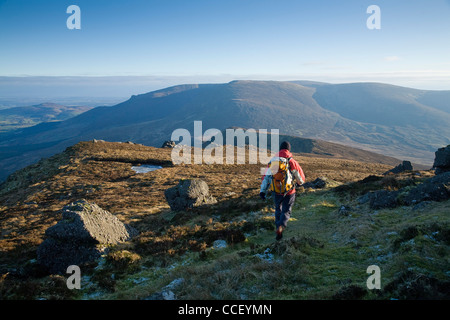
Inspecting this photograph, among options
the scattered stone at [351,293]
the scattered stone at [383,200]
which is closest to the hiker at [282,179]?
the scattered stone at [351,293]

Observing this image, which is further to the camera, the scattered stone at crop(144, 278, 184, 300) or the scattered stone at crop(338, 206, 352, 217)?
the scattered stone at crop(338, 206, 352, 217)

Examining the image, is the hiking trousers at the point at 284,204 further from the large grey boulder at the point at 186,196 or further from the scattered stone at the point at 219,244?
the large grey boulder at the point at 186,196

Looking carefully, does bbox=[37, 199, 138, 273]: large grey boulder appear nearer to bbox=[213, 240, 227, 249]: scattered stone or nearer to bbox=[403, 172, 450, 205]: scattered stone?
bbox=[213, 240, 227, 249]: scattered stone

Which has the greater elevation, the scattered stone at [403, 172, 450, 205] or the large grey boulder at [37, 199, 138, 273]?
the scattered stone at [403, 172, 450, 205]

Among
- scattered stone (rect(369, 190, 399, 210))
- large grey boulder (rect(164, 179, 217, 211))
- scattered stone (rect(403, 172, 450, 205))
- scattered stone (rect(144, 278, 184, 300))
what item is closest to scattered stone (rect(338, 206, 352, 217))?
scattered stone (rect(369, 190, 399, 210))

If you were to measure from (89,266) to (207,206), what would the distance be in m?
10.4

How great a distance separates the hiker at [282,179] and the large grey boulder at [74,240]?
785cm

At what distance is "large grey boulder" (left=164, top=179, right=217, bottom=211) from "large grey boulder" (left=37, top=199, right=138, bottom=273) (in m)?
7.69

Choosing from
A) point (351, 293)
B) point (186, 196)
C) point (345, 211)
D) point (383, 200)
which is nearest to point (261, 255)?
point (351, 293)

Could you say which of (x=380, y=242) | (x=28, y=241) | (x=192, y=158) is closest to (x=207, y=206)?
(x=28, y=241)

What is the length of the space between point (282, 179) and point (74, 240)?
31.3 ft

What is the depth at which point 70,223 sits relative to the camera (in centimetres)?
1077

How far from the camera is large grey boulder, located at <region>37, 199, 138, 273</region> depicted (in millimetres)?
10180
